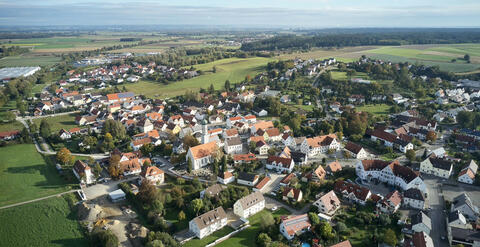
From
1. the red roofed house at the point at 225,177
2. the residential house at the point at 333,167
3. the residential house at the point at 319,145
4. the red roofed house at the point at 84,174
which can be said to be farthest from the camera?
the residential house at the point at 319,145

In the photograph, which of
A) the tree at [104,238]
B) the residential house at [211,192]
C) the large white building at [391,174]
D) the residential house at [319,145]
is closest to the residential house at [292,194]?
the residential house at [211,192]

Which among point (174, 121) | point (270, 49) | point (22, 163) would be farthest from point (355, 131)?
point (270, 49)

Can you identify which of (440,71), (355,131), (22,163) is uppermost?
(440,71)

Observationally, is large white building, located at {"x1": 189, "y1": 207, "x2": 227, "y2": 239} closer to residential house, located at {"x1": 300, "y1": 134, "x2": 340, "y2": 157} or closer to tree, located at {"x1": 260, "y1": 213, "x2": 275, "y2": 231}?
tree, located at {"x1": 260, "y1": 213, "x2": 275, "y2": 231}

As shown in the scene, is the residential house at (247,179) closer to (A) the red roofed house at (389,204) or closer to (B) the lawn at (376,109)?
(A) the red roofed house at (389,204)

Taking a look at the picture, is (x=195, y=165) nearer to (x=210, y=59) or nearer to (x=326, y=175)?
(x=326, y=175)

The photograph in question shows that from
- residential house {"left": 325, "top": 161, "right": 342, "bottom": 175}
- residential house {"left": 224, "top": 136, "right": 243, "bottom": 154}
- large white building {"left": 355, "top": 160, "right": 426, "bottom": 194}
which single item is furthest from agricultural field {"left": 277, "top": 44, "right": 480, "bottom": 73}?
residential house {"left": 224, "top": 136, "right": 243, "bottom": 154}
